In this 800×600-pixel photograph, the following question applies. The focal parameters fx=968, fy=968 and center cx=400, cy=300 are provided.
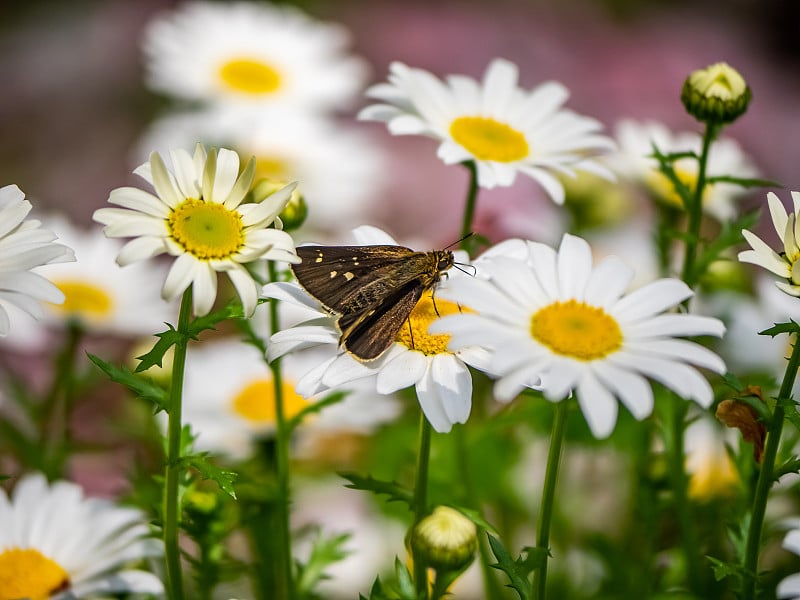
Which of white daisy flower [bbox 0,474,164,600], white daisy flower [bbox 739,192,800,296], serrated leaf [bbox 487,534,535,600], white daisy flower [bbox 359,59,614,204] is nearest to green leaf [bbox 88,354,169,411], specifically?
white daisy flower [bbox 0,474,164,600]

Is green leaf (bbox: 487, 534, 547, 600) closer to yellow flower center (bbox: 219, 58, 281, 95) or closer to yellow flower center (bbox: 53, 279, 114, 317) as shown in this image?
yellow flower center (bbox: 53, 279, 114, 317)

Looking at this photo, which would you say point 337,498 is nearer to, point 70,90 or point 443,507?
point 443,507

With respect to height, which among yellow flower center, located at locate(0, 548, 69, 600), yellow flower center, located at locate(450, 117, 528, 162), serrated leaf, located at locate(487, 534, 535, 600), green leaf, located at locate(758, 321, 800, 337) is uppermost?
yellow flower center, located at locate(450, 117, 528, 162)

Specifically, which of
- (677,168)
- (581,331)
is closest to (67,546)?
Result: (581,331)

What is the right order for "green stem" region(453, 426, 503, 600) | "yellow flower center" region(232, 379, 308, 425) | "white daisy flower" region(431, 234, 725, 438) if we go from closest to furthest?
"white daisy flower" region(431, 234, 725, 438) → "green stem" region(453, 426, 503, 600) → "yellow flower center" region(232, 379, 308, 425)

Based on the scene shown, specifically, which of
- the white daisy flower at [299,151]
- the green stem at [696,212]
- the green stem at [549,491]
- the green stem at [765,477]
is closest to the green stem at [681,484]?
the green stem at [696,212]

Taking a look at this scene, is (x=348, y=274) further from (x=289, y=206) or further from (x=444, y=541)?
(x=444, y=541)

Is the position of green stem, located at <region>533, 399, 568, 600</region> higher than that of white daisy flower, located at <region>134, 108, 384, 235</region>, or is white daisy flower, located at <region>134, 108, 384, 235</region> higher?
white daisy flower, located at <region>134, 108, 384, 235</region>
